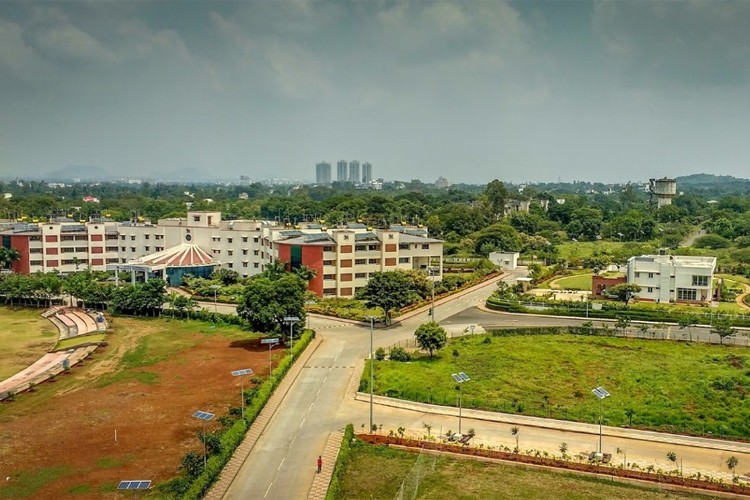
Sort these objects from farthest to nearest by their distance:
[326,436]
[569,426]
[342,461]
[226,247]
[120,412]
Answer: [226,247]
[120,412]
[569,426]
[326,436]
[342,461]

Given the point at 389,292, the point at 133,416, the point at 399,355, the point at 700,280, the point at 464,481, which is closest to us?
the point at 464,481

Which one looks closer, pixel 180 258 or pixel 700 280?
pixel 700 280

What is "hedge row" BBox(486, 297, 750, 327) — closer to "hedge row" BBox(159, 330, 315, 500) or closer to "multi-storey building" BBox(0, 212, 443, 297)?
"multi-storey building" BBox(0, 212, 443, 297)

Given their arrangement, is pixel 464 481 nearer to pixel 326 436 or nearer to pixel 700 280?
pixel 326 436

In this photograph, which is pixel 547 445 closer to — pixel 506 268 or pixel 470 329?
pixel 470 329

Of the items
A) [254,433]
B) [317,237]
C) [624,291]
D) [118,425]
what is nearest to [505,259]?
[624,291]

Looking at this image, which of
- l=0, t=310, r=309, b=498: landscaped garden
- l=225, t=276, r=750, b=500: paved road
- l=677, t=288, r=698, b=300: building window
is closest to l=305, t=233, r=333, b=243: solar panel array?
l=0, t=310, r=309, b=498: landscaped garden

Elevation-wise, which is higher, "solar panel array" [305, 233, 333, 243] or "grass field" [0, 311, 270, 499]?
"solar panel array" [305, 233, 333, 243]
